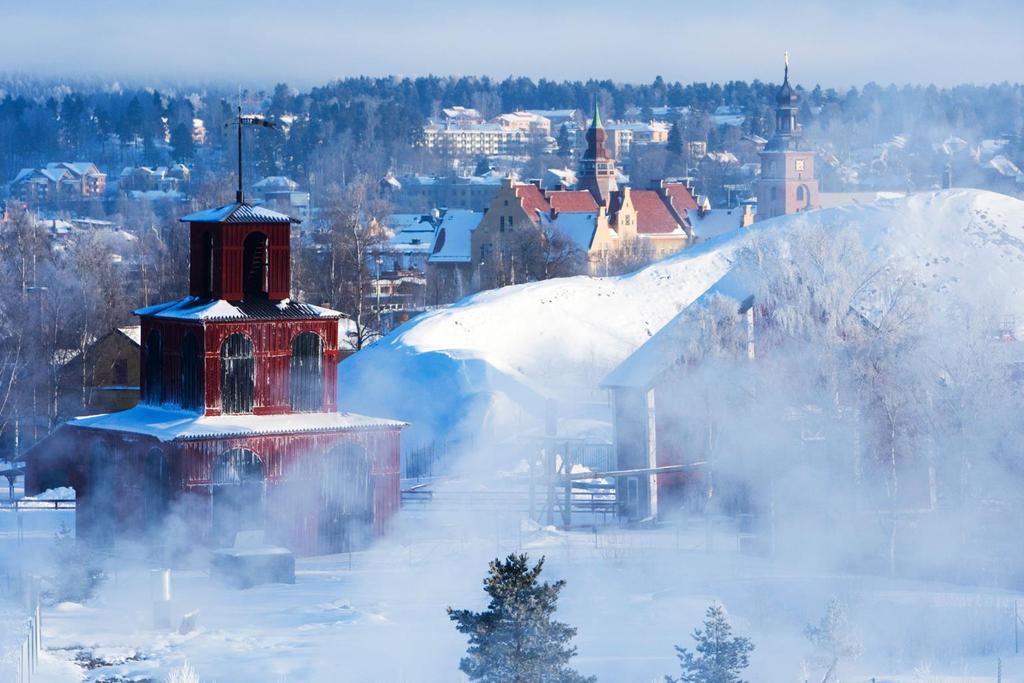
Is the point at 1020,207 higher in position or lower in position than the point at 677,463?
higher

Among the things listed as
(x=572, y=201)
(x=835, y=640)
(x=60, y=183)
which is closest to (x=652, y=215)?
(x=572, y=201)

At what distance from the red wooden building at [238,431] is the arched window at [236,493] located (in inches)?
0.8

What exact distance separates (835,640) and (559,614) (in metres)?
4.40

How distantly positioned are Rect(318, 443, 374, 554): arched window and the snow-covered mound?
9519 mm

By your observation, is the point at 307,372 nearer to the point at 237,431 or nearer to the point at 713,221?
the point at 237,431

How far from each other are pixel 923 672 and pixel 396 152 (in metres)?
165

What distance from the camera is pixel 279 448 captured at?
1117 inches

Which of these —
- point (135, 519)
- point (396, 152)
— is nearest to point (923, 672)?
point (135, 519)

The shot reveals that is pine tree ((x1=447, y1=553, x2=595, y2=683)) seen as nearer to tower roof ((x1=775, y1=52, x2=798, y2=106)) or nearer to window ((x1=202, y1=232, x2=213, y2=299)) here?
window ((x1=202, y1=232, x2=213, y2=299))

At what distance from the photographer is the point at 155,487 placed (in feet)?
93.2

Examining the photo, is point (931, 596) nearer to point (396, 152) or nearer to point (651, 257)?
point (651, 257)

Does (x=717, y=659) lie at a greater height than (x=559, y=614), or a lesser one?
greater

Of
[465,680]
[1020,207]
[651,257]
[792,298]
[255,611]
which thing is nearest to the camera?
[465,680]

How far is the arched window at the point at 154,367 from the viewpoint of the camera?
2956 centimetres
